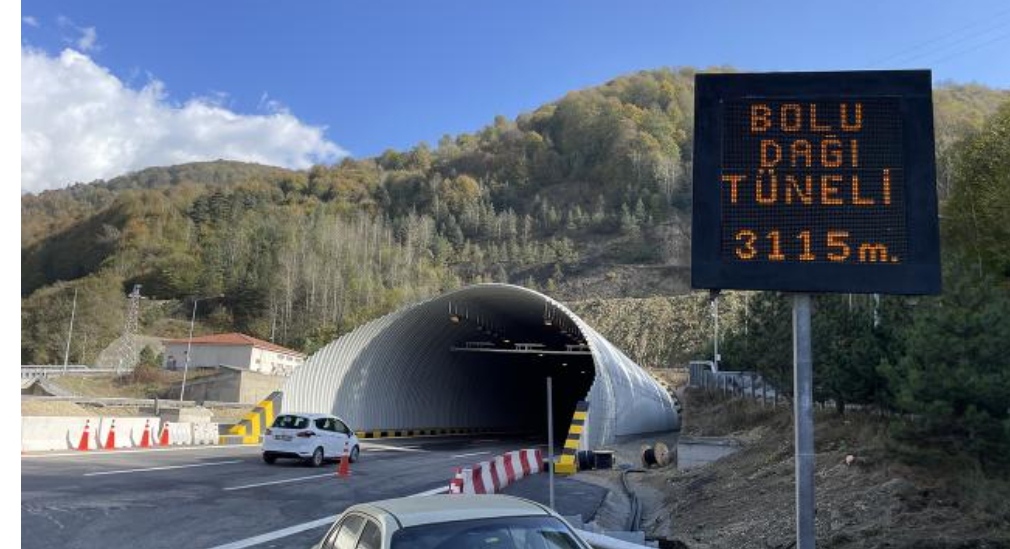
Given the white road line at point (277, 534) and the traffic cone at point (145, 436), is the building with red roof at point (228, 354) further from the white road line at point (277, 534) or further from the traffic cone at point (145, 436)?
the white road line at point (277, 534)

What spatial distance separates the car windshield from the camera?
16.9ft

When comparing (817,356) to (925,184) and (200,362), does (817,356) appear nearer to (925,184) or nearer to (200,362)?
(925,184)

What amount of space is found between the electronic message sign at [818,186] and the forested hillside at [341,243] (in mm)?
79298

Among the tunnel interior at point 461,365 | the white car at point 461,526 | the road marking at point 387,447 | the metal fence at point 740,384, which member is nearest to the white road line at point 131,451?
the road marking at point 387,447

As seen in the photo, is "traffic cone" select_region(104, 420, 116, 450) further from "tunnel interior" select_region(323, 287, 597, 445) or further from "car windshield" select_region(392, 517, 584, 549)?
"car windshield" select_region(392, 517, 584, 549)

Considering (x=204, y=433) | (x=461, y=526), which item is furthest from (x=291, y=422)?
(x=461, y=526)

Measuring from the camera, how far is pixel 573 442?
25812 mm

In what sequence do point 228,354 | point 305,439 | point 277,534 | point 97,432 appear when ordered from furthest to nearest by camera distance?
point 228,354, point 97,432, point 305,439, point 277,534

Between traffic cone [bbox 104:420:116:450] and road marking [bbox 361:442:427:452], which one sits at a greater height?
traffic cone [bbox 104:420:116:450]

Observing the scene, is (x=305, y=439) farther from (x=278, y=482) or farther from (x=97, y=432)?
(x=97, y=432)

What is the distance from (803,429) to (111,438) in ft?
79.1

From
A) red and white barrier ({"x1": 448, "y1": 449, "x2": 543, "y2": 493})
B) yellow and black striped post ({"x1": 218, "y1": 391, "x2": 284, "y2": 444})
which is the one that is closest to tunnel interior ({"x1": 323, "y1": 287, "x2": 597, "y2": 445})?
yellow and black striped post ({"x1": 218, "y1": 391, "x2": 284, "y2": 444})

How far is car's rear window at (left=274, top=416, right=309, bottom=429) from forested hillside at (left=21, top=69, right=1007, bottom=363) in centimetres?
7226

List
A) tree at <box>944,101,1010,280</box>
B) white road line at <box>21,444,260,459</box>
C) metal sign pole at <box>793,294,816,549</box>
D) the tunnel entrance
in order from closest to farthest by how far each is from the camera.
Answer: metal sign pole at <box>793,294,816,549</box>, white road line at <box>21,444,260,459</box>, tree at <box>944,101,1010,280</box>, the tunnel entrance
